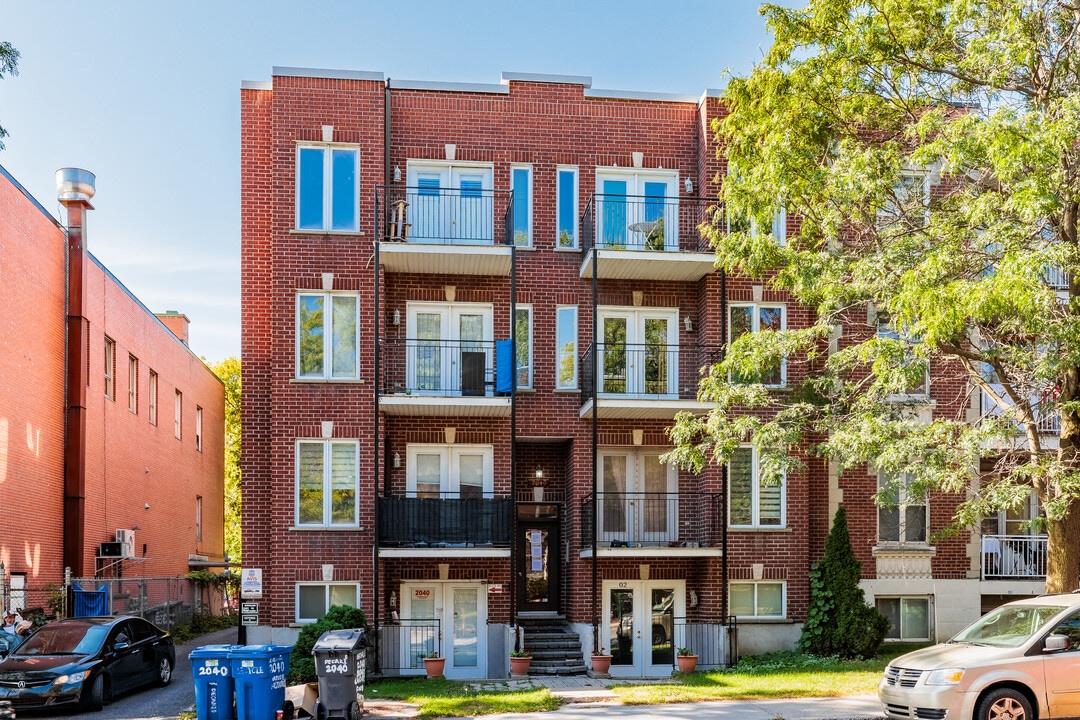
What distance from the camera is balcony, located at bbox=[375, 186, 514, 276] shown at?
20.0 m

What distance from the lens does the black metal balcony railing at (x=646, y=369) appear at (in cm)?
2100

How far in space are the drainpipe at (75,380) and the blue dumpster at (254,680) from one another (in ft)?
40.3

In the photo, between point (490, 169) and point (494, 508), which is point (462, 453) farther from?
point (490, 169)

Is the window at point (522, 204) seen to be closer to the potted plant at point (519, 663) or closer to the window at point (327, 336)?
the window at point (327, 336)

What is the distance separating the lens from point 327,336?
20.5 meters

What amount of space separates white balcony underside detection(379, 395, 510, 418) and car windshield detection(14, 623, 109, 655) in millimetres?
6181

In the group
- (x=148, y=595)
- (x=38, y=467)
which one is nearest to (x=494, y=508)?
(x=38, y=467)

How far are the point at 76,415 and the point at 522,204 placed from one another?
39.2ft

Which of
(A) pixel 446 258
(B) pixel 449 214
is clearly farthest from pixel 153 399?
(A) pixel 446 258

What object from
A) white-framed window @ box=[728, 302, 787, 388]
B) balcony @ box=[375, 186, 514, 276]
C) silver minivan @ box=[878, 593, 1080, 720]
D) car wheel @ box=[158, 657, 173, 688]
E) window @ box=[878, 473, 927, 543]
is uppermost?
balcony @ box=[375, 186, 514, 276]

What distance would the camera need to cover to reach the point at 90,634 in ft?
55.5

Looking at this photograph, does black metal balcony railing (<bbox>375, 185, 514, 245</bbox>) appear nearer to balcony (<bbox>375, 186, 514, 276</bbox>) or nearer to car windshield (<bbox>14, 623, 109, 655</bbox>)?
balcony (<bbox>375, 186, 514, 276</bbox>)

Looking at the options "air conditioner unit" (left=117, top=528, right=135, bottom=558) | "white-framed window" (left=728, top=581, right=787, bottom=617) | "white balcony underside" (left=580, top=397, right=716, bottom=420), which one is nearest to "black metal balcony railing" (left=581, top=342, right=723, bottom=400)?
"white balcony underside" (left=580, top=397, right=716, bottom=420)

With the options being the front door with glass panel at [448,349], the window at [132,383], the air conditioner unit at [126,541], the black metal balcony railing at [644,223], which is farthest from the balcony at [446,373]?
the window at [132,383]
